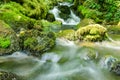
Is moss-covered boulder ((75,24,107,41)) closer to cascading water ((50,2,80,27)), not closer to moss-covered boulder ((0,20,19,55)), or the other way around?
moss-covered boulder ((0,20,19,55))

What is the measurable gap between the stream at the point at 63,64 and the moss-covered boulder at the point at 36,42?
0.23 meters

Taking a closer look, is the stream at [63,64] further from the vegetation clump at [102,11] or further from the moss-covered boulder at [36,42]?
the vegetation clump at [102,11]

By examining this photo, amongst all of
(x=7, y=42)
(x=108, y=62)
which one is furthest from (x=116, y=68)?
(x=7, y=42)

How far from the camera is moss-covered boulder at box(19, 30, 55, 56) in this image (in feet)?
32.5

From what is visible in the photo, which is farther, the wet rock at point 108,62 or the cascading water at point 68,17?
the cascading water at point 68,17

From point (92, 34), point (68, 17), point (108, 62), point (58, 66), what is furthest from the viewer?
point (68, 17)

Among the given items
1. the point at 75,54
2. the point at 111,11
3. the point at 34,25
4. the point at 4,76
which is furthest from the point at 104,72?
the point at 111,11

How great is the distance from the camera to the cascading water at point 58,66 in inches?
326

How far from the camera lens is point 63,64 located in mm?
9234

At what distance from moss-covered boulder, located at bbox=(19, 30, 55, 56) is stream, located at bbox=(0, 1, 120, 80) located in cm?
23

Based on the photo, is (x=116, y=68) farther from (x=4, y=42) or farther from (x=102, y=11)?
(x=102, y=11)

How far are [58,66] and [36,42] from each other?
5.27 feet

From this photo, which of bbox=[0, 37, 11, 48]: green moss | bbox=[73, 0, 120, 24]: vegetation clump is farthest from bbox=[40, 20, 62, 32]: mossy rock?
bbox=[0, 37, 11, 48]: green moss

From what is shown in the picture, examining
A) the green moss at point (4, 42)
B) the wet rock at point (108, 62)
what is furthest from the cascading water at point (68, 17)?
the wet rock at point (108, 62)
